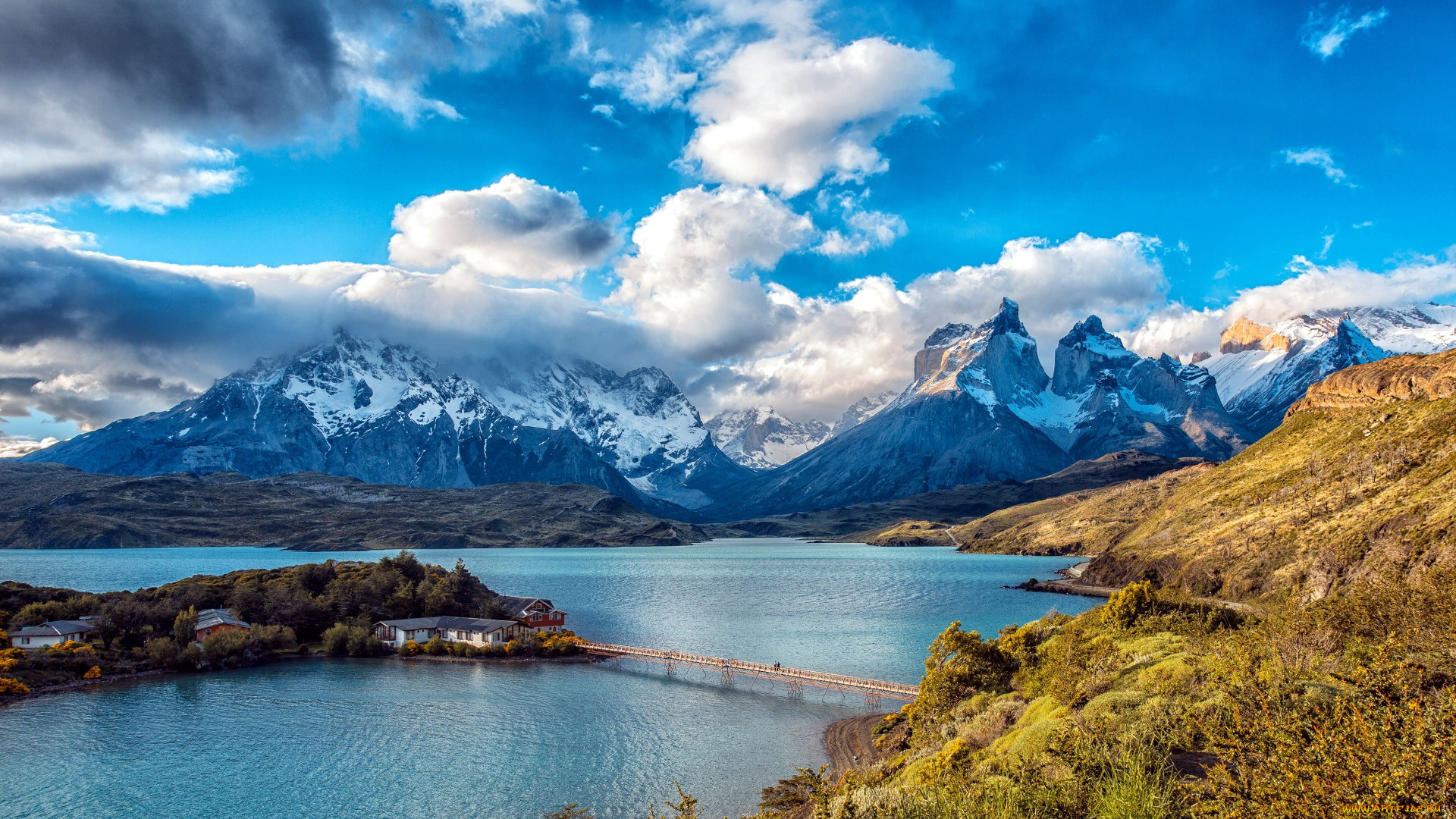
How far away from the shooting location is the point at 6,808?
4106cm

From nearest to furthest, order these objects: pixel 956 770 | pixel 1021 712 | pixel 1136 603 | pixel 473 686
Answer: pixel 956 770 → pixel 1021 712 → pixel 1136 603 → pixel 473 686

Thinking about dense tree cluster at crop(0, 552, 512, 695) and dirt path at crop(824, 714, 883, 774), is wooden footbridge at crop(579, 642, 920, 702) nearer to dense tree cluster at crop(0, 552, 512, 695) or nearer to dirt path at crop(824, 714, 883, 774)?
dirt path at crop(824, 714, 883, 774)

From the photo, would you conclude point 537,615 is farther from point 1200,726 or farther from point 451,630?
point 1200,726

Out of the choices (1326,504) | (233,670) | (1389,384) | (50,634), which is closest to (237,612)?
(233,670)

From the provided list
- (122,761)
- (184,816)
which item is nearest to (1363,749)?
(184,816)

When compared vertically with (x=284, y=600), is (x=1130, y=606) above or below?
above

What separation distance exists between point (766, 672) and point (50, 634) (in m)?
69.7

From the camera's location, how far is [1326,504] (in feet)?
311

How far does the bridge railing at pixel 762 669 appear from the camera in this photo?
6450cm

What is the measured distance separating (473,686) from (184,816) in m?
30.6

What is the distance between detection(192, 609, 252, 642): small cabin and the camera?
8200cm

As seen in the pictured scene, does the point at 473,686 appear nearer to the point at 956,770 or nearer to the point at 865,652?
the point at 865,652

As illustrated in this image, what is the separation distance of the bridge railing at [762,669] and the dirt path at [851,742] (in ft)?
15.4

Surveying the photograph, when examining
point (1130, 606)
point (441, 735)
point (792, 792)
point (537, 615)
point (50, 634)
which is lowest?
point (441, 735)
